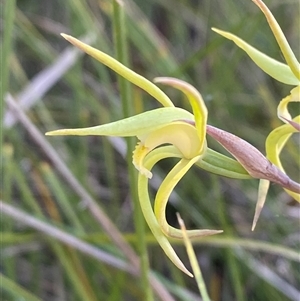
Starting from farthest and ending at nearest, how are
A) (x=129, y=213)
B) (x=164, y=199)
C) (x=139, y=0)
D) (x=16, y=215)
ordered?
1. (x=139, y=0)
2. (x=129, y=213)
3. (x=16, y=215)
4. (x=164, y=199)

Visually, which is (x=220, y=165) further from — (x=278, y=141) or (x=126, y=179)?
(x=126, y=179)

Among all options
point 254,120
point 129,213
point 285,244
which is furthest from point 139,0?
point 285,244

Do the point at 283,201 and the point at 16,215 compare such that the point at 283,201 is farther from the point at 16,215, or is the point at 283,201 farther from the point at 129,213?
the point at 16,215

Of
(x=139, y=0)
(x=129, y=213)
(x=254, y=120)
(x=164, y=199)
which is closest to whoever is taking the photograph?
(x=164, y=199)

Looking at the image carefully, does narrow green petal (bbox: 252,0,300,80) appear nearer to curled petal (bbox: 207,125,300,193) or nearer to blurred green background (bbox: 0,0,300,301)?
curled petal (bbox: 207,125,300,193)

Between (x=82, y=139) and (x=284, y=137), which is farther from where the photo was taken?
(x=82, y=139)

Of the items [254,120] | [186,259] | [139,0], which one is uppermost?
[139,0]

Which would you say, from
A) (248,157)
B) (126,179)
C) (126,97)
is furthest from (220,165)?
(126,179)

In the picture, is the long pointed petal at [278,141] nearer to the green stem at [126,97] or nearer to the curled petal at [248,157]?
the curled petal at [248,157]
